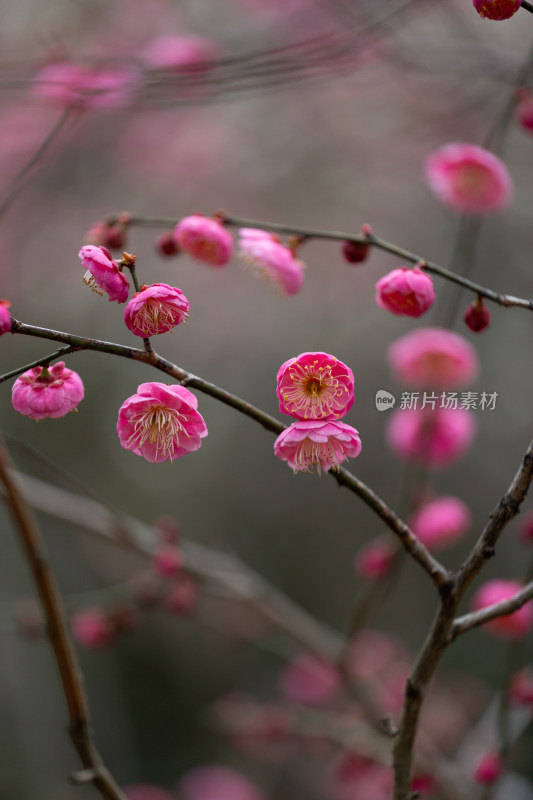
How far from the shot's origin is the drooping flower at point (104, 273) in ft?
2.02

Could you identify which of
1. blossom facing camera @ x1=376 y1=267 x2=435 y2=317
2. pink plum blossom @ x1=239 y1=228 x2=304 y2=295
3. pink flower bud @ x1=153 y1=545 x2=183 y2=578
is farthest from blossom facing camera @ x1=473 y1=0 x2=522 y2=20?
pink flower bud @ x1=153 y1=545 x2=183 y2=578

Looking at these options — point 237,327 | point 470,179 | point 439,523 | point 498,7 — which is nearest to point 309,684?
point 439,523

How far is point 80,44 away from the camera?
7.89 feet

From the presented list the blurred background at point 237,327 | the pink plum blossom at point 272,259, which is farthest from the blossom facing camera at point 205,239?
the blurred background at point 237,327

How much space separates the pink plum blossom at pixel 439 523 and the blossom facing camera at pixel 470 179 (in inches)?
23.4

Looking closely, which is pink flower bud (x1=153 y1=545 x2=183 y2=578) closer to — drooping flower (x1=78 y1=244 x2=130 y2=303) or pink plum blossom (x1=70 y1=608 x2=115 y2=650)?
pink plum blossom (x1=70 y1=608 x2=115 y2=650)

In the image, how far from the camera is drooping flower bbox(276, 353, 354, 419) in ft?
2.21

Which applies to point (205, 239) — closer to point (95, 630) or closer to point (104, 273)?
point (104, 273)

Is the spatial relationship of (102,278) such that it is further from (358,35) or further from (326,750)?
(326,750)

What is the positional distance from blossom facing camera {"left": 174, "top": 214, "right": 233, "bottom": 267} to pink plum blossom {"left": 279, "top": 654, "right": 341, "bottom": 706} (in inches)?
59.6

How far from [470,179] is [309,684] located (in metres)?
1.70

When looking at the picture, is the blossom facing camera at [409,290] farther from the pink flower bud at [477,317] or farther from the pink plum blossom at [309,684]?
the pink plum blossom at [309,684]

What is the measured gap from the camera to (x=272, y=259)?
0.97m

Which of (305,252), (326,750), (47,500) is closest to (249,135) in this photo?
(305,252)
